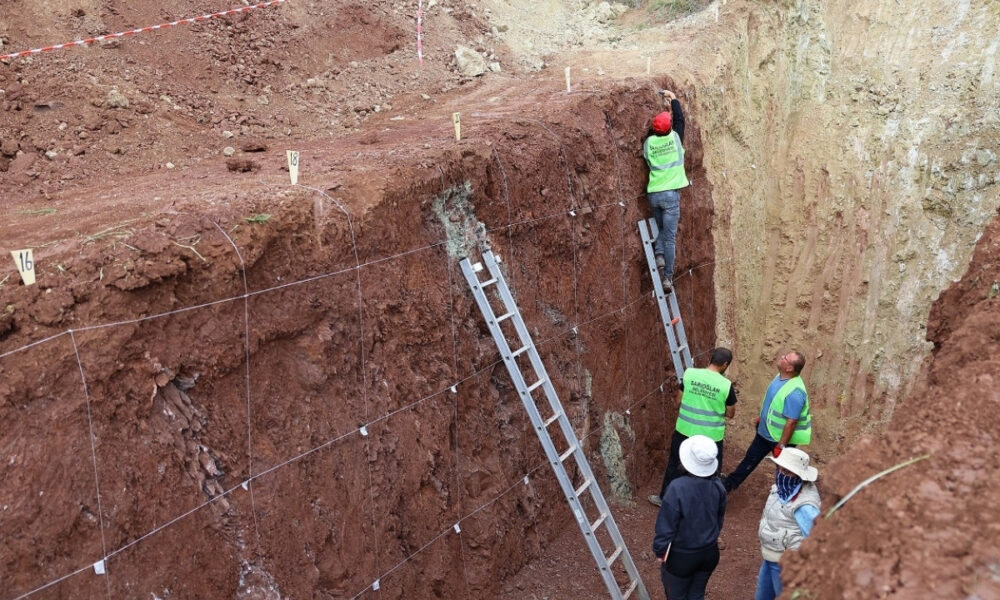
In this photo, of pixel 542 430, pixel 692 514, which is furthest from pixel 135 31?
pixel 692 514

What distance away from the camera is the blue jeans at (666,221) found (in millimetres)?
8969

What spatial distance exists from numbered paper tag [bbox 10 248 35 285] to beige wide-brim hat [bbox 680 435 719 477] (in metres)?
4.17

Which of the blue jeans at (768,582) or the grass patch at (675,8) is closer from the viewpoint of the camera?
the blue jeans at (768,582)

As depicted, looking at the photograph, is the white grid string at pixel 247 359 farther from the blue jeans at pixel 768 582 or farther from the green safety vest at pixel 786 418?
the green safety vest at pixel 786 418

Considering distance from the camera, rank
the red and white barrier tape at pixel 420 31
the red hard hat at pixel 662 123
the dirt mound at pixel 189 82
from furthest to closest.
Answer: the red and white barrier tape at pixel 420 31
the red hard hat at pixel 662 123
the dirt mound at pixel 189 82

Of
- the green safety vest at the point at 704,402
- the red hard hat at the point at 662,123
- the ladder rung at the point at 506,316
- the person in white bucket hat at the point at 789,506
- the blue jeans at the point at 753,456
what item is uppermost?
the red hard hat at the point at 662,123

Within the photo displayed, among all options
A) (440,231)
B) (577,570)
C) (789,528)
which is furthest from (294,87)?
(789,528)

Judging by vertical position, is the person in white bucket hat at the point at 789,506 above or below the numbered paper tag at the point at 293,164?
below

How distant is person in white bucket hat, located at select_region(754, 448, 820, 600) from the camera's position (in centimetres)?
521

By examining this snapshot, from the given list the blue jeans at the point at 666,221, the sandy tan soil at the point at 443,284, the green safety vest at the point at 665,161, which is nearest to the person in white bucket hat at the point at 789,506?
the sandy tan soil at the point at 443,284

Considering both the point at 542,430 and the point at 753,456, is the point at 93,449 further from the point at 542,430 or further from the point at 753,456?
the point at 753,456

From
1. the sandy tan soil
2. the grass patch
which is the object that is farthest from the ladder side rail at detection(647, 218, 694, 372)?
the grass patch

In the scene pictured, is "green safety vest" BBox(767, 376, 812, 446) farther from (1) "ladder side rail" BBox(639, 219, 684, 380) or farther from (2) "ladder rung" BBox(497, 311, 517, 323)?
(2) "ladder rung" BBox(497, 311, 517, 323)

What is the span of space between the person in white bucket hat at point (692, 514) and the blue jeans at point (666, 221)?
413 cm
